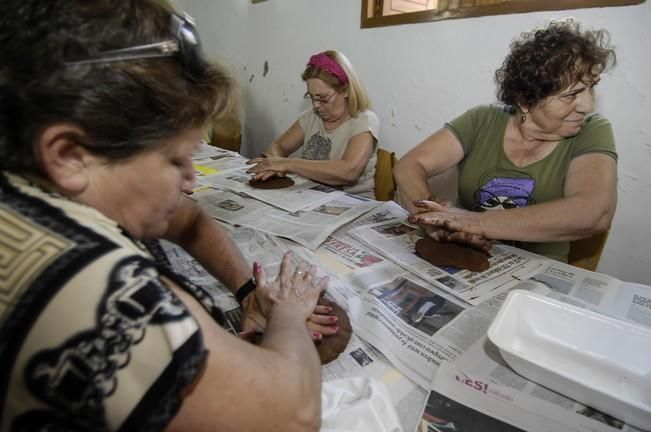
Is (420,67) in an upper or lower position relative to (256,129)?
upper

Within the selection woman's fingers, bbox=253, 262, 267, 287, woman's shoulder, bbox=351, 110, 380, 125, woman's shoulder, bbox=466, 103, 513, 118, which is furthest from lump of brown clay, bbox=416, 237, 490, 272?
woman's shoulder, bbox=351, 110, 380, 125

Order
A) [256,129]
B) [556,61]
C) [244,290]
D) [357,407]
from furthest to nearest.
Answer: [256,129] < [556,61] < [244,290] < [357,407]

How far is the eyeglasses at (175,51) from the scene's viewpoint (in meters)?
0.35

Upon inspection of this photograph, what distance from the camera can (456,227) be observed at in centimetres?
102

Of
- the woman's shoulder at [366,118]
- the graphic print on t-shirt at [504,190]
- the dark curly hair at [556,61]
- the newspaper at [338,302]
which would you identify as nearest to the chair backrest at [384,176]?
the woman's shoulder at [366,118]

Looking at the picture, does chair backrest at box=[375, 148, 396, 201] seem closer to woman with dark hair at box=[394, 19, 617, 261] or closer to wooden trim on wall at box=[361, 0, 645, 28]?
woman with dark hair at box=[394, 19, 617, 261]

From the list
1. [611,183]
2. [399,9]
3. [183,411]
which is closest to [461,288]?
[611,183]

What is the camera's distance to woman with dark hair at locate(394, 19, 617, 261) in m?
1.02

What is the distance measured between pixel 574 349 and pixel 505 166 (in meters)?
0.71

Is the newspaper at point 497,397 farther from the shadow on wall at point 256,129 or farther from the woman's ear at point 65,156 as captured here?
the shadow on wall at point 256,129

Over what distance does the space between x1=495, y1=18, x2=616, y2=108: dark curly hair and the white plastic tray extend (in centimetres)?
71

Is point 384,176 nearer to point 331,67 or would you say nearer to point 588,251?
point 331,67

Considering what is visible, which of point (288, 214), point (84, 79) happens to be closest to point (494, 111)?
point (288, 214)

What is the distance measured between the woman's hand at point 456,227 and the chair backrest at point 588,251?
1.12ft
